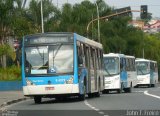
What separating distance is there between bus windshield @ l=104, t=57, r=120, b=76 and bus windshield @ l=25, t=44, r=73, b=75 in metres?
15.2

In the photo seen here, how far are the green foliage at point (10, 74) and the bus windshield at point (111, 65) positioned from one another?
10.5 metres

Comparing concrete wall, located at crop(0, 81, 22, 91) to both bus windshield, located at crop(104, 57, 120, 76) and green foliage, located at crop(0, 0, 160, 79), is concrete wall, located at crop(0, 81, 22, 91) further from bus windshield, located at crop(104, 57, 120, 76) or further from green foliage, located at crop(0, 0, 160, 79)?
bus windshield, located at crop(104, 57, 120, 76)

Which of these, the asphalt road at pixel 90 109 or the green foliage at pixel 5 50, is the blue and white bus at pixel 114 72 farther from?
the asphalt road at pixel 90 109

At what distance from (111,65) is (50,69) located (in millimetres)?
15992

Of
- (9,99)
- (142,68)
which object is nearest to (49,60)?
(9,99)

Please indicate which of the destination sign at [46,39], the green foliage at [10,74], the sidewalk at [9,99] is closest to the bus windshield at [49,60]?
the destination sign at [46,39]

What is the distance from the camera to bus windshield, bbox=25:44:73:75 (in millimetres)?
27109

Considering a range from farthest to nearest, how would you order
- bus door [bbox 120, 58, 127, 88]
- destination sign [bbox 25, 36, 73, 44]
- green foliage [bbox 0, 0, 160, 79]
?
green foliage [bbox 0, 0, 160, 79] < bus door [bbox 120, 58, 127, 88] < destination sign [bbox 25, 36, 73, 44]

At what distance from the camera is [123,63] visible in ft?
146

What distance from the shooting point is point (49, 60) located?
89.1ft

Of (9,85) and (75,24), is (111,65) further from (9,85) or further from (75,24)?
(75,24)

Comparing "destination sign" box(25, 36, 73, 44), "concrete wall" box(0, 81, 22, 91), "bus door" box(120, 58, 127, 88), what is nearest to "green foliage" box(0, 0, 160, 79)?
"concrete wall" box(0, 81, 22, 91)

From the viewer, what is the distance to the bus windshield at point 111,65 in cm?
4253

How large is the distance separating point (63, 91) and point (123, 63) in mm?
17756
